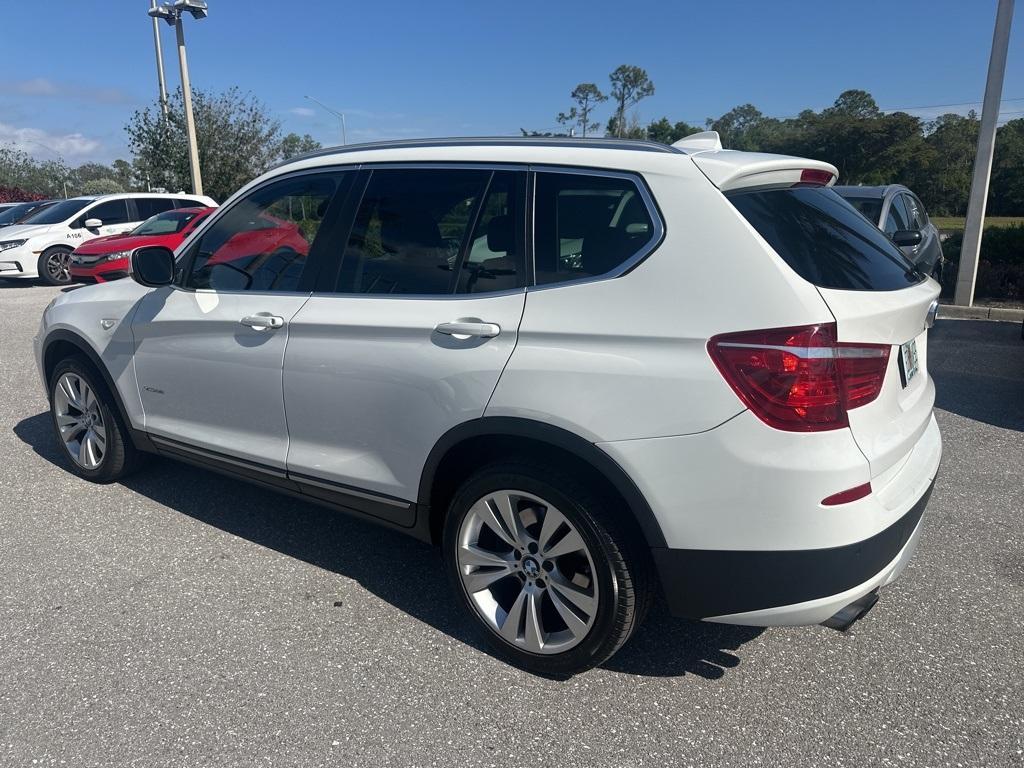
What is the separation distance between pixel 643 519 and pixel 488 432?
0.60 m

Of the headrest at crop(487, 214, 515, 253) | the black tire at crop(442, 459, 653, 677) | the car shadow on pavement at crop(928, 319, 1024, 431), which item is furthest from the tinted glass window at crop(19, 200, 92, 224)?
the black tire at crop(442, 459, 653, 677)

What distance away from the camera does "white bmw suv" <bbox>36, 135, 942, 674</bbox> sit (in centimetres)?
221

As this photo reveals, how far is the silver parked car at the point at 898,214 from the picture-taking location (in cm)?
730

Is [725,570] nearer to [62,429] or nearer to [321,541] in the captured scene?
[321,541]

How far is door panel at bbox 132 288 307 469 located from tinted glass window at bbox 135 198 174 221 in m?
13.2

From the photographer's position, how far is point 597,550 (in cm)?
250

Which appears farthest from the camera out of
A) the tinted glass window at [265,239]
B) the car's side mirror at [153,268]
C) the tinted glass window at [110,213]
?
the tinted glass window at [110,213]

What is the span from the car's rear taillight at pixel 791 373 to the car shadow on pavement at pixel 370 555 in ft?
3.77

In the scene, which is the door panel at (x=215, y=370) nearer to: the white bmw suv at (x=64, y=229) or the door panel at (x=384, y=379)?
the door panel at (x=384, y=379)

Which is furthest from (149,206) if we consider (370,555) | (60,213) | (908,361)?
(908,361)

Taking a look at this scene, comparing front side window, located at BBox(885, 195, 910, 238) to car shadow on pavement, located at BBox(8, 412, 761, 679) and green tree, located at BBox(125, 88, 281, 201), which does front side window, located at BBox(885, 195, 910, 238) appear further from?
green tree, located at BBox(125, 88, 281, 201)

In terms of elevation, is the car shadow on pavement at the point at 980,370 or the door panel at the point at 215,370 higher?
the door panel at the point at 215,370

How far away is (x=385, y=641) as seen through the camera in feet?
9.77

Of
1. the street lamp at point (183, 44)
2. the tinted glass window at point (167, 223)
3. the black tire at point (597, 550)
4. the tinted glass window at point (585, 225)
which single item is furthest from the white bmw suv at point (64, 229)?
the black tire at point (597, 550)
